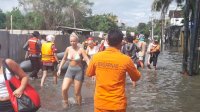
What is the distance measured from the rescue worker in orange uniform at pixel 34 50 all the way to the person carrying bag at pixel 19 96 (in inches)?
415

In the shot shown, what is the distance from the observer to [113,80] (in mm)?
5961

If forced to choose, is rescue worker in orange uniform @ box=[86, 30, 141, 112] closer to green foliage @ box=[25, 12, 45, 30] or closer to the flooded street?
the flooded street

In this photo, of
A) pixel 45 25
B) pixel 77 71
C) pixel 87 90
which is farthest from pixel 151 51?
pixel 45 25

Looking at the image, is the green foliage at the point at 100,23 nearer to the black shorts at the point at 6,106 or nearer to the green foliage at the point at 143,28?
the green foliage at the point at 143,28

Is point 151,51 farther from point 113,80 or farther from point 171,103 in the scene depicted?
point 113,80

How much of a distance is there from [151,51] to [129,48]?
274 inches

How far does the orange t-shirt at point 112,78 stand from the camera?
5.89 metres

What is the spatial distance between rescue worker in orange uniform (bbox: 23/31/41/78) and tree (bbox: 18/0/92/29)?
62188 millimetres

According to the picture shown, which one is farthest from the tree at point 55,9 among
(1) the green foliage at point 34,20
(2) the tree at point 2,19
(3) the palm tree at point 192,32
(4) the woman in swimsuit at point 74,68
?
(4) the woman in swimsuit at point 74,68

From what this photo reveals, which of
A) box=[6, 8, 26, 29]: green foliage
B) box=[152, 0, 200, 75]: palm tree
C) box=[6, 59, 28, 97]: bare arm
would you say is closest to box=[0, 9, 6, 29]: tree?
box=[6, 8, 26, 29]: green foliage

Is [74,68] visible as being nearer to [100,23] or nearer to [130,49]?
[130,49]

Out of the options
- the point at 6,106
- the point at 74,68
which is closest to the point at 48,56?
the point at 74,68

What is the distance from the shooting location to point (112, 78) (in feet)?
19.6

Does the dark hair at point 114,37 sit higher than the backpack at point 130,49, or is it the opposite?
the dark hair at point 114,37
